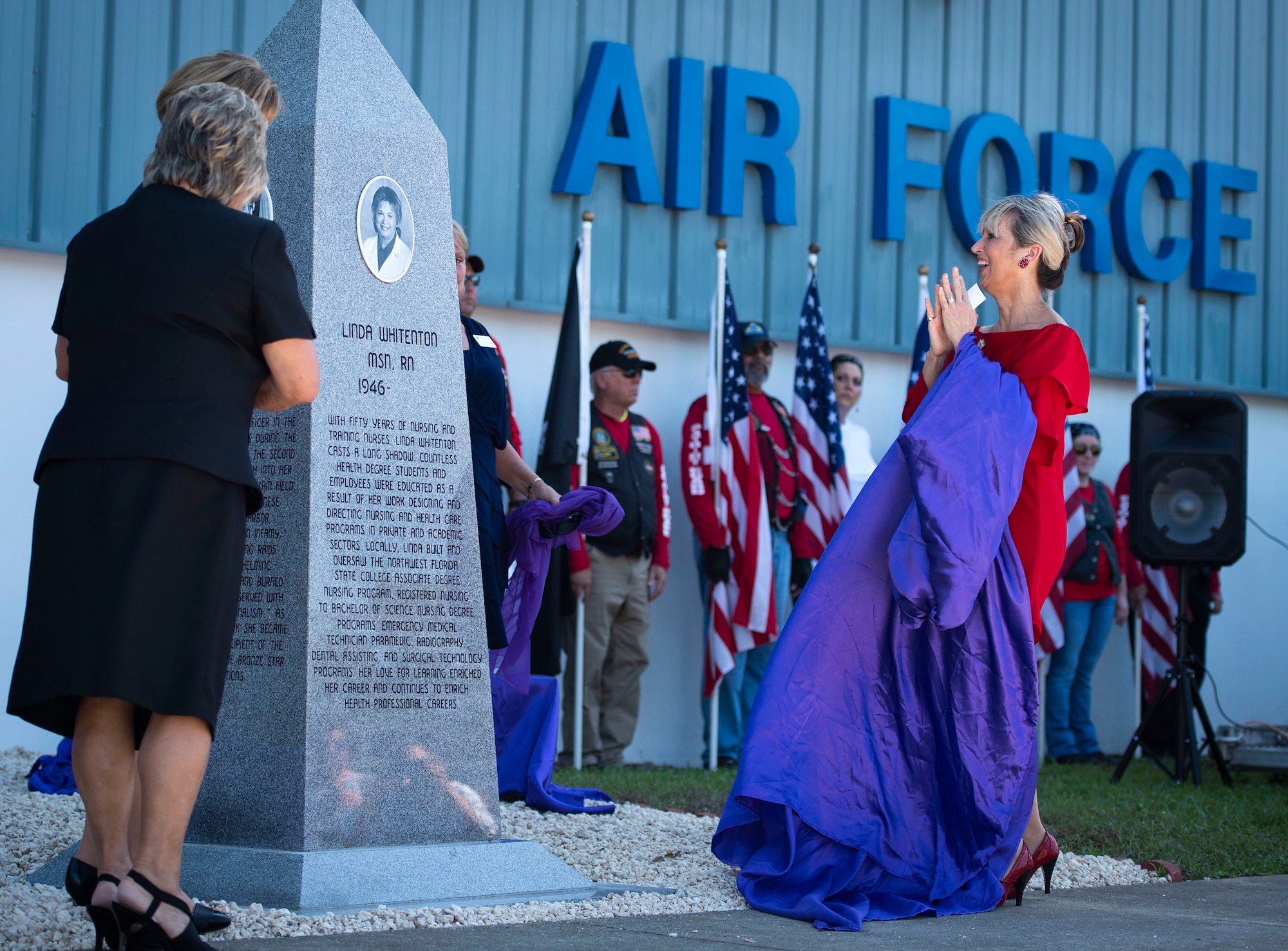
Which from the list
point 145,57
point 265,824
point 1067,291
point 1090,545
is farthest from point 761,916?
point 1067,291

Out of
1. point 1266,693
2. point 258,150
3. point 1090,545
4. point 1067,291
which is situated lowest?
point 1266,693

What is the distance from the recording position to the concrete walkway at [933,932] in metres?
3.23

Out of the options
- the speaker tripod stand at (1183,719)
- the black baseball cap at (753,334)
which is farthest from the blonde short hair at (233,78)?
the speaker tripod stand at (1183,719)

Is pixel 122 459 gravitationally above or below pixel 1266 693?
above

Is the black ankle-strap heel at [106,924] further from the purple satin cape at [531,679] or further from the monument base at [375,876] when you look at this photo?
the purple satin cape at [531,679]

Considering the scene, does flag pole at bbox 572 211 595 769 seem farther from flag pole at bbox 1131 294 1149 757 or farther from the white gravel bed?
flag pole at bbox 1131 294 1149 757

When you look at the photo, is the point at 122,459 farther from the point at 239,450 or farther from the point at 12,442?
the point at 12,442

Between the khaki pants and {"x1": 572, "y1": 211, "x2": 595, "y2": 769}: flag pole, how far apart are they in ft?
0.18

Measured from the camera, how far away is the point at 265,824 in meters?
3.75

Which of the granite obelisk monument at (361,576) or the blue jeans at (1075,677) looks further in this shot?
the blue jeans at (1075,677)

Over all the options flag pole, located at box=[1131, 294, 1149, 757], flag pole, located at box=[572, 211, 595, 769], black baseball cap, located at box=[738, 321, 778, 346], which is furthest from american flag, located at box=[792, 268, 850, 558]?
flag pole, located at box=[1131, 294, 1149, 757]

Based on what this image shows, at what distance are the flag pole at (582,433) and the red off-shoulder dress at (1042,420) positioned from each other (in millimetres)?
3907

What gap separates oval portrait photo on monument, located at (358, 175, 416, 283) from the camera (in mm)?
4031

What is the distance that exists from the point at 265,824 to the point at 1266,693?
33.2 feet
